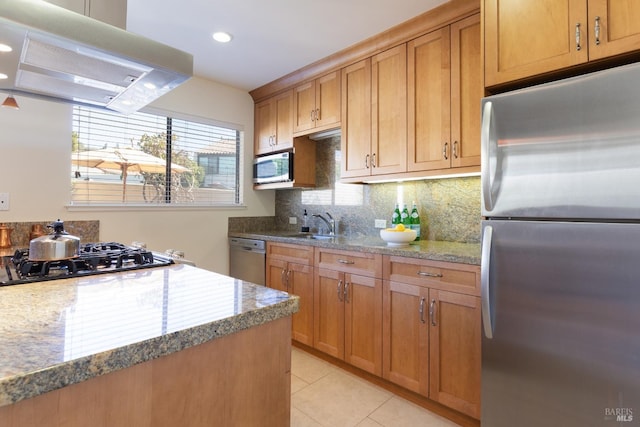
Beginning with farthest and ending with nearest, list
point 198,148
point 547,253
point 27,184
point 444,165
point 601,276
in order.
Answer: point 198,148 → point 27,184 → point 444,165 → point 547,253 → point 601,276

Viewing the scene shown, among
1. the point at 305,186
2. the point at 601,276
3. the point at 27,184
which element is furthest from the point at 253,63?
the point at 601,276

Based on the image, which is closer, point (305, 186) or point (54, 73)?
point (54, 73)

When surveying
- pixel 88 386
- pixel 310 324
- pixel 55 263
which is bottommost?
pixel 310 324

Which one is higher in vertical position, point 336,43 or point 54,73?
point 336,43

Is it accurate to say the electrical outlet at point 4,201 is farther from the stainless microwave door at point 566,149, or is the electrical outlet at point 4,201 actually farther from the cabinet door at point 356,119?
the stainless microwave door at point 566,149

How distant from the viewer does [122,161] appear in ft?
9.14

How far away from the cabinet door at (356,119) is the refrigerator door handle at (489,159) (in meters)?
1.11

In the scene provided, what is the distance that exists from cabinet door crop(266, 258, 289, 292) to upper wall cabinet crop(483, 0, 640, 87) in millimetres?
2044

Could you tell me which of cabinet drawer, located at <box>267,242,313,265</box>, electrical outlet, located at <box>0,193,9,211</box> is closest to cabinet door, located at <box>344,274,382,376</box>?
cabinet drawer, located at <box>267,242,313,265</box>

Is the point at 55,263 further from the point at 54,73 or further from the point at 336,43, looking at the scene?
the point at 336,43

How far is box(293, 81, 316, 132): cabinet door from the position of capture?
3008 millimetres

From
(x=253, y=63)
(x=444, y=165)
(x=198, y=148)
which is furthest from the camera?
(x=198, y=148)

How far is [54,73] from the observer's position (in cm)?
125

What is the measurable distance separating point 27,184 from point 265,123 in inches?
81.3
